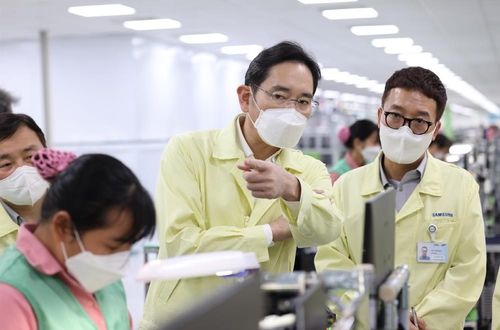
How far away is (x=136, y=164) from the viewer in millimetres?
11156

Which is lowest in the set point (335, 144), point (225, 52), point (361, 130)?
point (335, 144)

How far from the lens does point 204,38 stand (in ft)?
36.1

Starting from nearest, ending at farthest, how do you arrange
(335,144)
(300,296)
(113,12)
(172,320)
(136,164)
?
(172,320), (300,296), (113,12), (136,164), (335,144)

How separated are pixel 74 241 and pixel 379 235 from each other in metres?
0.68

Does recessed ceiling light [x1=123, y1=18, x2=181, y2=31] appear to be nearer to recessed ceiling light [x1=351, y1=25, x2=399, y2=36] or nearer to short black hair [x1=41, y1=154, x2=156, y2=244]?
recessed ceiling light [x1=351, y1=25, x2=399, y2=36]

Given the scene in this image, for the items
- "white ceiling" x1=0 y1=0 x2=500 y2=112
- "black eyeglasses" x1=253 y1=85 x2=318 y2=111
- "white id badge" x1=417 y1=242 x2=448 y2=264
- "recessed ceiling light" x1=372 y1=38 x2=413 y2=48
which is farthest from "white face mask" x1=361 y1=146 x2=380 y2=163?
"recessed ceiling light" x1=372 y1=38 x2=413 y2=48

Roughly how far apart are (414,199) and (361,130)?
4127 millimetres

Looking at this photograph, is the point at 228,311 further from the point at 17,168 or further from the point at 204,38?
the point at 204,38

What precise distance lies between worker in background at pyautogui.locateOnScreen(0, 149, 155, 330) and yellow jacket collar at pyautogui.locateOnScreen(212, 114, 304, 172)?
709mm

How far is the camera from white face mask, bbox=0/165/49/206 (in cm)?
274

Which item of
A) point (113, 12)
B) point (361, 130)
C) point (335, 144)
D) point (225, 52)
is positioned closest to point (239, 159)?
point (361, 130)

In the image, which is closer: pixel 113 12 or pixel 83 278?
pixel 83 278

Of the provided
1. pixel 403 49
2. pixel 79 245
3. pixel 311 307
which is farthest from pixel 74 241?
pixel 403 49

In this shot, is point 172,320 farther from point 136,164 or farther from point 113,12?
point 136,164
